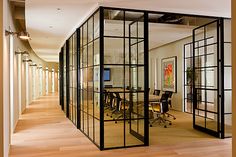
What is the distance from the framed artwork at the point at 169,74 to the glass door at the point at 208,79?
301 cm

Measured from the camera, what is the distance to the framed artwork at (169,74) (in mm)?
9367

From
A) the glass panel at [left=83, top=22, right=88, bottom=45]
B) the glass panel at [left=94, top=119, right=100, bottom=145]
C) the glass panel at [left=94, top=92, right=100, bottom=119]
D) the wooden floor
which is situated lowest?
the wooden floor

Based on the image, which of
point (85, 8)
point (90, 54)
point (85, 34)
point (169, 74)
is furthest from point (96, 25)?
point (169, 74)

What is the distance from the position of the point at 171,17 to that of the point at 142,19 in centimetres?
117

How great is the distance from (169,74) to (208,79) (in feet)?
13.4

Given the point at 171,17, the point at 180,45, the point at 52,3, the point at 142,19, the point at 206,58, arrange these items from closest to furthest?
the point at 52,3 → the point at 142,19 → the point at 171,17 → the point at 206,58 → the point at 180,45

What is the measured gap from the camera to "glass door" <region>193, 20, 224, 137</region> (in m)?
5.20

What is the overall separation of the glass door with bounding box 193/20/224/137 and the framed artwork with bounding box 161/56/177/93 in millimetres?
3010

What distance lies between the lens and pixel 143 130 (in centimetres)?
468

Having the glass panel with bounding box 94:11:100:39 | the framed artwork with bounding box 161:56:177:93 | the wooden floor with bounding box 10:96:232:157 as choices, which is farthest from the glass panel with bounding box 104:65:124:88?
the framed artwork with bounding box 161:56:177:93

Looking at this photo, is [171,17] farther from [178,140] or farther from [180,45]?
[180,45]

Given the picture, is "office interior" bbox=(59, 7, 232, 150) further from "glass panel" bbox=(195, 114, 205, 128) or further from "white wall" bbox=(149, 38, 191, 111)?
"white wall" bbox=(149, 38, 191, 111)

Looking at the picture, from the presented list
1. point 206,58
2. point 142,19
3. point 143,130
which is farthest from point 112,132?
point 206,58

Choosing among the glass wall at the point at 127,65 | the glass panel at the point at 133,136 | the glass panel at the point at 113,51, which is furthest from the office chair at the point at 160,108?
the glass panel at the point at 113,51
